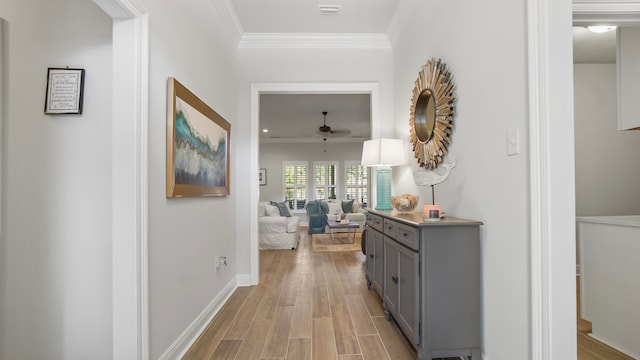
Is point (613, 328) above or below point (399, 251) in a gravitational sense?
below

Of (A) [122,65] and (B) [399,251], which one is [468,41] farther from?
(A) [122,65]

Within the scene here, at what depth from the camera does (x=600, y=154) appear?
3.76 meters

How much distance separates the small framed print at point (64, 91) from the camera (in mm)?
1699

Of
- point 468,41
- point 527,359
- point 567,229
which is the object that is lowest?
point 527,359

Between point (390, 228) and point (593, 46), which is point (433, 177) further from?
point (593, 46)

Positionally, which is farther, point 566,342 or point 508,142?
point 508,142

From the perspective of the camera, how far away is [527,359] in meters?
1.42

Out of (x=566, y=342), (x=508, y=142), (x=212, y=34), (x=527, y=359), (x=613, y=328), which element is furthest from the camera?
(x=212, y=34)

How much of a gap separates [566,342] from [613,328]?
123cm

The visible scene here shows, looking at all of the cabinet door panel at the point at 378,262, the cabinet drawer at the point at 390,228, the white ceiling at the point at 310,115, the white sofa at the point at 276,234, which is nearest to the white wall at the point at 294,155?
the white ceiling at the point at 310,115

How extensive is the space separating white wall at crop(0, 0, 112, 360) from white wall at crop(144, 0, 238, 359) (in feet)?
0.88

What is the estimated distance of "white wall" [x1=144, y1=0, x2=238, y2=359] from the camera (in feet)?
5.62

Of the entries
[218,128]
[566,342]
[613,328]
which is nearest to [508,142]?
[566,342]

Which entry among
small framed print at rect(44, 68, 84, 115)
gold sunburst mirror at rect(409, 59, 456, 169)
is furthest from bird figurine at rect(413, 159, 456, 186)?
small framed print at rect(44, 68, 84, 115)
